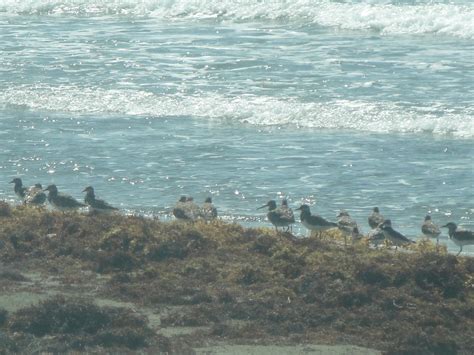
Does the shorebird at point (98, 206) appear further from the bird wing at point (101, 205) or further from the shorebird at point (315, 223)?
the shorebird at point (315, 223)

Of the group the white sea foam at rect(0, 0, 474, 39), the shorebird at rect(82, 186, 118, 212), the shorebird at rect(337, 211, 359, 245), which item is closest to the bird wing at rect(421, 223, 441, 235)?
the shorebird at rect(337, 211, 359, 245)

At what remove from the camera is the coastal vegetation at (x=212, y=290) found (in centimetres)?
993

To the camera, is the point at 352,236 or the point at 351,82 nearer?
the point at 352,236

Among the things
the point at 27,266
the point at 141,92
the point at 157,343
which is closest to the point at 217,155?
the point at 141,92

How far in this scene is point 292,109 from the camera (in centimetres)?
2206

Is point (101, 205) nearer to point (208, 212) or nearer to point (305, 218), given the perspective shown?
point (208, 212)

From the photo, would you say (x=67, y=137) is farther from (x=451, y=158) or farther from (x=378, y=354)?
(x=378, y=354)

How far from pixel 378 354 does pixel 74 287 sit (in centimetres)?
328

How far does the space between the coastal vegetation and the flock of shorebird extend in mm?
302

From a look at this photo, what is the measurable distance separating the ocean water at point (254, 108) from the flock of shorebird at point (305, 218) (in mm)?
728

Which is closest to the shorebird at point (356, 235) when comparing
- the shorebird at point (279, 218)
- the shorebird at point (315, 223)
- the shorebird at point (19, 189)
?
the shorebird at point (315, 223)

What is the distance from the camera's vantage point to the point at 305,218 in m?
14.2

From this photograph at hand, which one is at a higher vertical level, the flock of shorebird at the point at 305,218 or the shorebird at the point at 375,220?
the flock of shorebird at the point at 305,218

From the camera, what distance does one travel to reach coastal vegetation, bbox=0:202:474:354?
9.93 m
